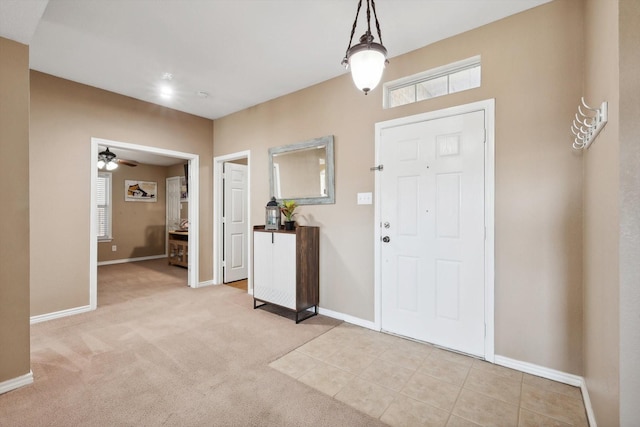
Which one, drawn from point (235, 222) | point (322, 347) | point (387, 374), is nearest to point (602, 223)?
point (387, 374)

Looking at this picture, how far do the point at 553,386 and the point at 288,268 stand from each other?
2380 mm

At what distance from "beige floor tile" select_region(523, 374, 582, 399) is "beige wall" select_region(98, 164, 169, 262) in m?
7.96

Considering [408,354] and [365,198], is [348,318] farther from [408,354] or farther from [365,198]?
[365,198]

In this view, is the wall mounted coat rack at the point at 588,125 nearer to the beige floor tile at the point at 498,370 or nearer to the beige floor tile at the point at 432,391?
the beige floor tile at the point at 498,370

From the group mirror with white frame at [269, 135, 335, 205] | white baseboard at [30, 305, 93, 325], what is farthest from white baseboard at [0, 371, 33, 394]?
mirror with white frame at [269, 135, 335, 205]

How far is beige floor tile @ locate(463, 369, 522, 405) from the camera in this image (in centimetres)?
187

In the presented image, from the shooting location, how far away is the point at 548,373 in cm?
205

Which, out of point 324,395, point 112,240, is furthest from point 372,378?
point 112,240

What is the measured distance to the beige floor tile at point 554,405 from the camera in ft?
5.51

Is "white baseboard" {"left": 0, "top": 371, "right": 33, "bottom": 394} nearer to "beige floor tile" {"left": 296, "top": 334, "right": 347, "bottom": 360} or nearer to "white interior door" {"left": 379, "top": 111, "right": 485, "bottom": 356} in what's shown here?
"beige floor tile" {"left": 296, "top": 334, "right": 347, "bottom": 360}

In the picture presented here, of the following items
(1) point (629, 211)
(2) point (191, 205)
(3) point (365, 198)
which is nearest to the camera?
(1) point (629, 211)

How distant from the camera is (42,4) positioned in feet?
5.63

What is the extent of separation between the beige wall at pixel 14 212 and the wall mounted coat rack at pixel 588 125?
3.34 meters

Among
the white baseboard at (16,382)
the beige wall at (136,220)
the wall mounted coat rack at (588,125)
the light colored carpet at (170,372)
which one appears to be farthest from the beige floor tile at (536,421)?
the beige wall at (136,220)
